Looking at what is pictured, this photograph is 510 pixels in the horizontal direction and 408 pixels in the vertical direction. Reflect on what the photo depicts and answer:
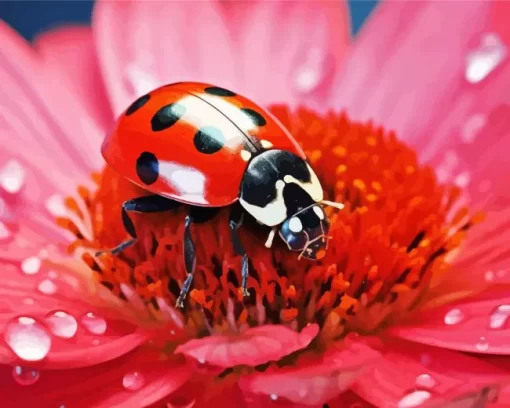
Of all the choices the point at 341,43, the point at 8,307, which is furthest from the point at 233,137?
the point at 341,43

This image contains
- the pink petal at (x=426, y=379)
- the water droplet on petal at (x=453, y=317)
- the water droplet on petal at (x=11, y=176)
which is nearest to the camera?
the pink petal at (x=426, y=379)

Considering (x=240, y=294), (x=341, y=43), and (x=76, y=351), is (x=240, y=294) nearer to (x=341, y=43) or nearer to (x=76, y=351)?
(x=76, y=351)

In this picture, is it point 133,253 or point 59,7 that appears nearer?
point 133,253

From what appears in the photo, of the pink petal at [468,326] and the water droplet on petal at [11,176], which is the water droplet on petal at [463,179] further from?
the water droplet on petal at [11,176]

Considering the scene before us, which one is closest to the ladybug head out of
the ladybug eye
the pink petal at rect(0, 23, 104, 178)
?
the ladybug eye

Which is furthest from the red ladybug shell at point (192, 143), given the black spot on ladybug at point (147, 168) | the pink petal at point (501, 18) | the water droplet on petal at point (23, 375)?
the pink petal at point (501, 18)
